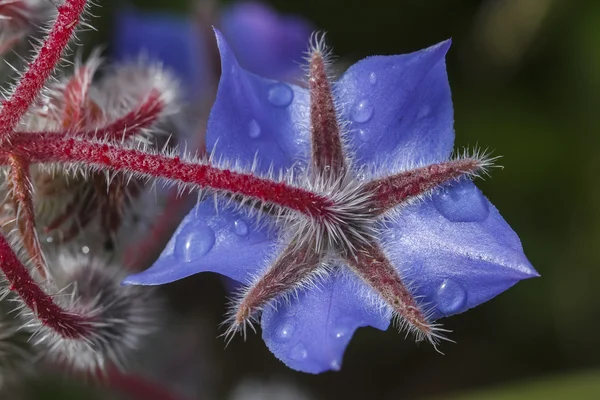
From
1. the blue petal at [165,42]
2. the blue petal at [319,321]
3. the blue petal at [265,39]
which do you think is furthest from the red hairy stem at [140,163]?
the blue petal at [265,39]

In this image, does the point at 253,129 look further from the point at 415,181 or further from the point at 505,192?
the point at 505,192

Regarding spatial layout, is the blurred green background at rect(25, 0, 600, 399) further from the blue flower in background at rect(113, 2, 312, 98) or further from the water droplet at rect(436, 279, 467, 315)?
the water droplet at rect(436, 279, 467, 315)

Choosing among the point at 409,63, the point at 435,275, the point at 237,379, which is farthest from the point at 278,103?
the point at 237,379

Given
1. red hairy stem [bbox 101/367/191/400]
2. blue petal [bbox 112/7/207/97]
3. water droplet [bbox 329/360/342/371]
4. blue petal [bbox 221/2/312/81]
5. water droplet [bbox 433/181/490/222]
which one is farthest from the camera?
blue petal [bbox 221/2/312/81]

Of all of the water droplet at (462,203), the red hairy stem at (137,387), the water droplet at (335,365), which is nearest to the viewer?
the water droplet at (335,365)

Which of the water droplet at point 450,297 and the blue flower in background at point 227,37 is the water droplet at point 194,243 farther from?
the blue flower in background at point 227,37

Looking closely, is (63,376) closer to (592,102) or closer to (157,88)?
(157,88)

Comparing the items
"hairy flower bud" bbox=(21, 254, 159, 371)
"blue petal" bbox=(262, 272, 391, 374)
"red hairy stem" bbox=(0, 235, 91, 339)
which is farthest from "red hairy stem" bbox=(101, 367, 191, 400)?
"blue petal" bbox=(262, 272, 391, 374)
